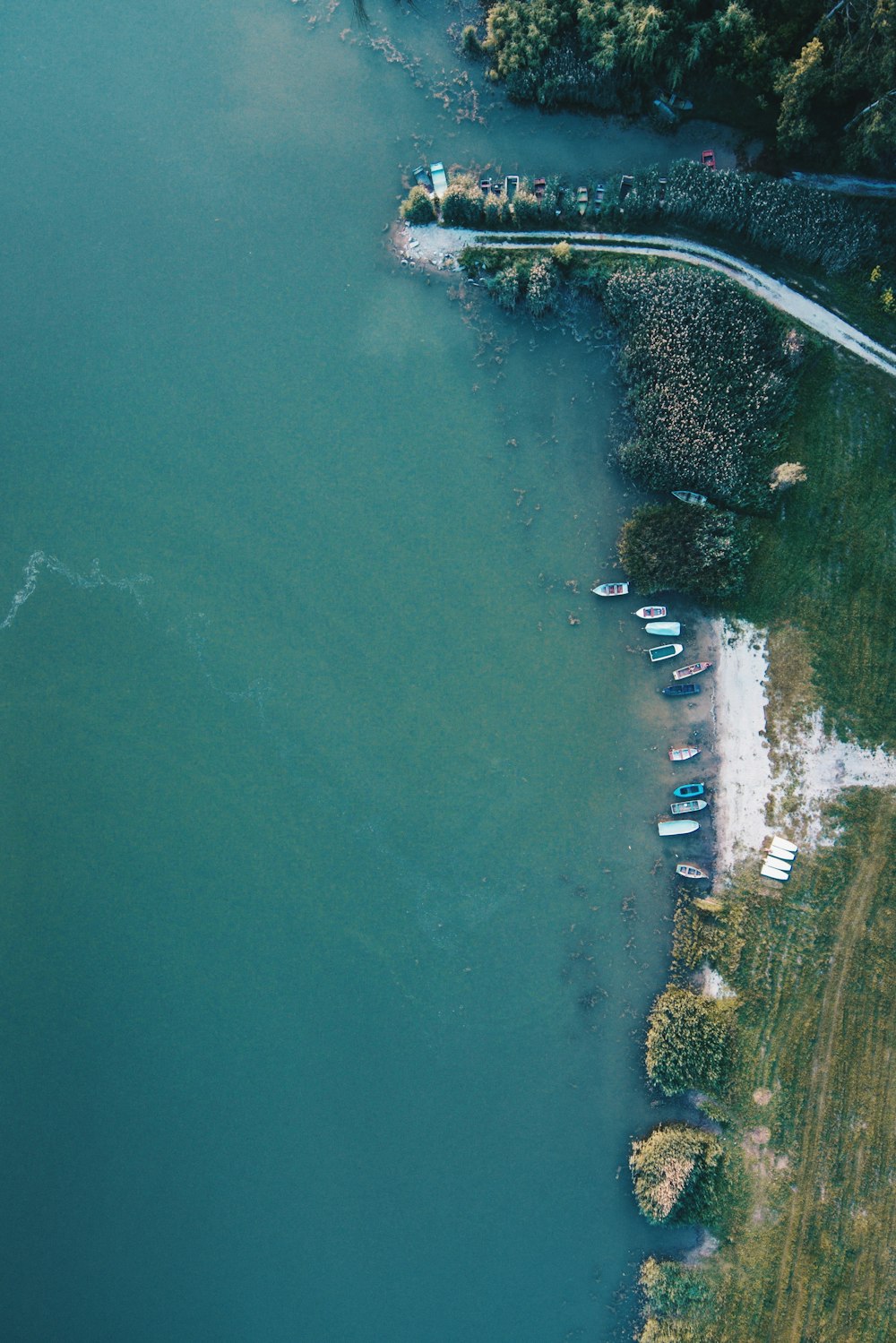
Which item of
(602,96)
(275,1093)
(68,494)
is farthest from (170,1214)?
(602,96)

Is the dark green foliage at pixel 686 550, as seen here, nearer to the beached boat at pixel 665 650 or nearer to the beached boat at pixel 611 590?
the beached boat at pixel 611 590

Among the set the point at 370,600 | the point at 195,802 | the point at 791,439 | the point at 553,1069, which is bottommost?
the point at 553,1069

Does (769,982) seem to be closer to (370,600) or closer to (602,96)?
(370,600)

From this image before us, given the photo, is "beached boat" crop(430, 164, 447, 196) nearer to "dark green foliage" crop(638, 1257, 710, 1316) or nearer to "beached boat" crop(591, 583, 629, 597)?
"beached boat" crop(591, 583, 629, 597)

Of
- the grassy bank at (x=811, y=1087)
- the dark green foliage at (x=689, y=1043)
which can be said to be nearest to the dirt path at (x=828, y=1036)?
the grassy bank at (x=811, y=1087)

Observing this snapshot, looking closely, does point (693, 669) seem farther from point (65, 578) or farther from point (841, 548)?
point (65, 578)
